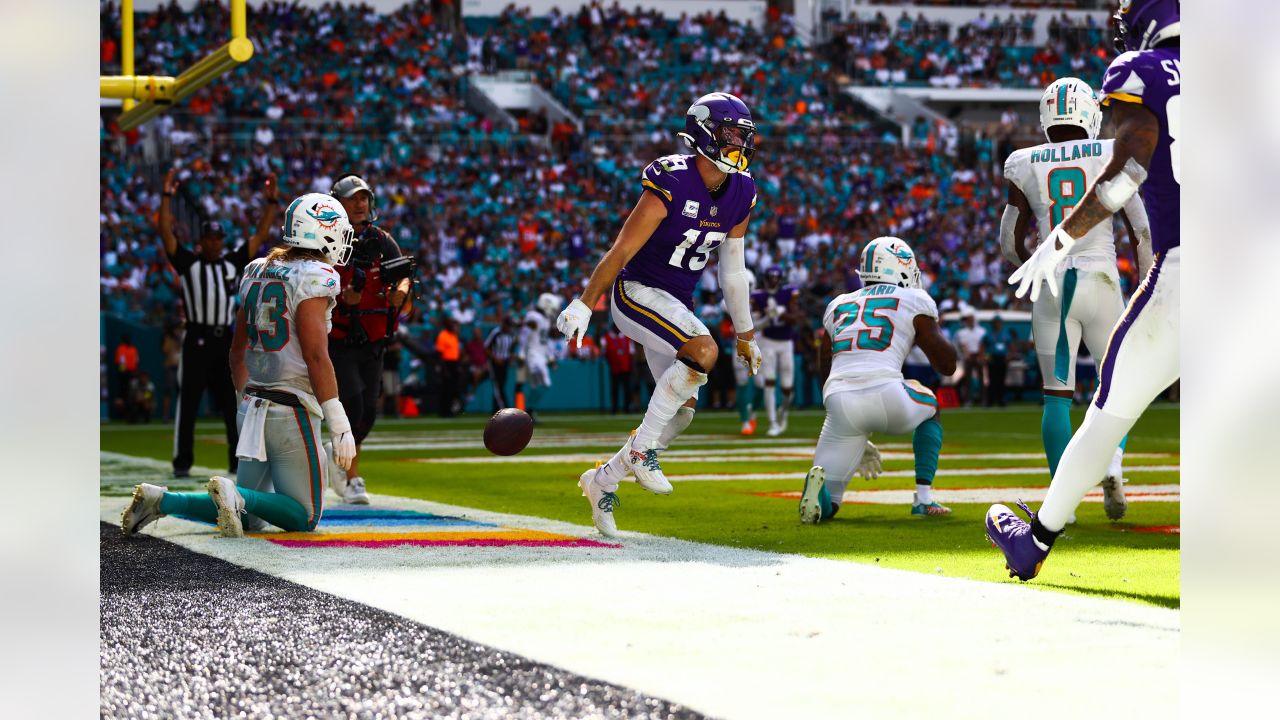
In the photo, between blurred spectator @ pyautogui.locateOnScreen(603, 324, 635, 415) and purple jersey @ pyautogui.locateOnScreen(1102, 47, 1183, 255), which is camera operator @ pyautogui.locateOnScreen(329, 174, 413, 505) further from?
blurred spectator @ pyautogui.locateOnScreen(603, 324, 635, 415)

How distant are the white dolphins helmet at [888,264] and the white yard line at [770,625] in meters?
2.02

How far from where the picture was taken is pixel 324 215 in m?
6.74

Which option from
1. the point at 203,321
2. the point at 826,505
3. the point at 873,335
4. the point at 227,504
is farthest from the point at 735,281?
the point at 203,321

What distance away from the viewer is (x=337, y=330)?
28.0ft

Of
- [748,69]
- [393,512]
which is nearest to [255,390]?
[393,512]

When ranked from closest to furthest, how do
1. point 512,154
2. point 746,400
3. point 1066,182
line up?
point 1066,182 → point 746,400 → point 512,154

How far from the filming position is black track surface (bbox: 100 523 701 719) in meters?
3.21

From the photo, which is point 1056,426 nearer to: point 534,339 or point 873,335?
point 873,335

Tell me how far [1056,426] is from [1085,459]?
2786 mm

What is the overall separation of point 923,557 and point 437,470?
242 inches

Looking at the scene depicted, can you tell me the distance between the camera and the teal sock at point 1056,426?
7184 millimetres

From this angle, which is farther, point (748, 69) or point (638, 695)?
point (748, 69)

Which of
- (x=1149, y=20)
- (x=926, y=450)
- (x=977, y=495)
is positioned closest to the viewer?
(x=1149, y=20)
